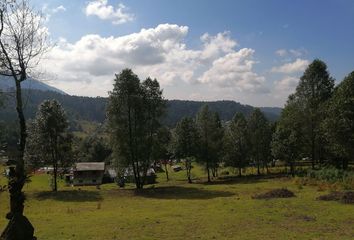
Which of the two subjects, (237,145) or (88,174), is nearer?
(237,145)

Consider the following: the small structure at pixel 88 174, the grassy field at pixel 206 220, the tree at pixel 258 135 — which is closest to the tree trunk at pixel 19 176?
the grassy field at pixel 206 220

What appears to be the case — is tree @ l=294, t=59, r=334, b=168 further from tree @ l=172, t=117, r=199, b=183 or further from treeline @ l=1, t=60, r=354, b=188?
tree @ l=172, t=117, r=199, b=183

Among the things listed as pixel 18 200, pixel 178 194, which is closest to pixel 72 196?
pixel 178 194

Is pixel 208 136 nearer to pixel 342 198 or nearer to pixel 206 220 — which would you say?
pixel 342 198

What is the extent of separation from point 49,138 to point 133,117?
13259 millimetres

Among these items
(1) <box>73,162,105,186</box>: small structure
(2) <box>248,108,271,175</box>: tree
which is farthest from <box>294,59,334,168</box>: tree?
(1) <box>73,162,105,186</box>: small structure

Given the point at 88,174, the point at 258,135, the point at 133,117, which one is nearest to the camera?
the point at 133,117

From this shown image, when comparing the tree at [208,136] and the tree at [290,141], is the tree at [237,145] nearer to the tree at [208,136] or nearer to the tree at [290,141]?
the tree at [208,136]

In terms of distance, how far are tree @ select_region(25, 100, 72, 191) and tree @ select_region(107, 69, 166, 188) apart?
26.6 ft

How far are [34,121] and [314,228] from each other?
47.9 m

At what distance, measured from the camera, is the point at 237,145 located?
273ft

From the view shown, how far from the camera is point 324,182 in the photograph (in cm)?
5203

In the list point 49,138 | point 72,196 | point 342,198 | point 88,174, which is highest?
point 49,138

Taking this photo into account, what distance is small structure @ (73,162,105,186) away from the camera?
10394 cm
